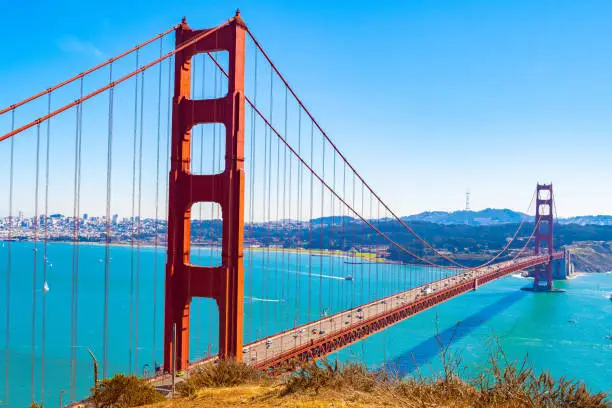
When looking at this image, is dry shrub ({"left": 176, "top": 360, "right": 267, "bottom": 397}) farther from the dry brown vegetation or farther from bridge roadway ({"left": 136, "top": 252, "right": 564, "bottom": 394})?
bridge roadway ({"left": 136, "top": 252, "right": 564, "bottom": 394})

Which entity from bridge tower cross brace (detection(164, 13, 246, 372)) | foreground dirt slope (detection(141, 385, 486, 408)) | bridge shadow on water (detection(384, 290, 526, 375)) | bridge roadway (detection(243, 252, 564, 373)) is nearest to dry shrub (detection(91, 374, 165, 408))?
foreground dirt slope (detection(141, 385, 486, 408))

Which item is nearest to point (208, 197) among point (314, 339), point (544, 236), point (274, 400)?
point (274, 400)

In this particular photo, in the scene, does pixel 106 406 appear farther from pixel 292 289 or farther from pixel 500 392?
pixel 292 289

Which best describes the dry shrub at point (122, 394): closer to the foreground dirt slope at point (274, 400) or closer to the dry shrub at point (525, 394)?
the foreground dirt slope at point (274, 400)

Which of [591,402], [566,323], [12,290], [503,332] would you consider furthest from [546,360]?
[12,290]

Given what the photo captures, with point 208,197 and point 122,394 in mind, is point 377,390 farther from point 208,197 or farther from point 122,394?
point 208,197
